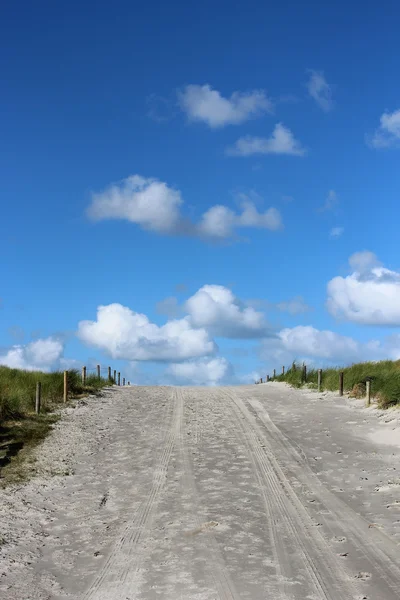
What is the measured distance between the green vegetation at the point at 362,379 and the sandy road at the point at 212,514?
241 centimetres

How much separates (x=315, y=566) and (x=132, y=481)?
544 centimetres

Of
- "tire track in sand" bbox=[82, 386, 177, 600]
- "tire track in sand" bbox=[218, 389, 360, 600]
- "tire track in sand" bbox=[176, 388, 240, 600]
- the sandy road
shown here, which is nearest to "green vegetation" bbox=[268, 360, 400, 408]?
the sandy road

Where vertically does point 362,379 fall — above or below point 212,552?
above

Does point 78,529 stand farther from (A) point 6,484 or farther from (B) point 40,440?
(B) point 40,440

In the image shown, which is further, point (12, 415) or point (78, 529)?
point (12, 415)

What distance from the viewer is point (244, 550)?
832 centimetres

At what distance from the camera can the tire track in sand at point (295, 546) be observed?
709 cm

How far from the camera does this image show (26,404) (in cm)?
1956

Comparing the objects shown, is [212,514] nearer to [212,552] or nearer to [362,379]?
[212,552]

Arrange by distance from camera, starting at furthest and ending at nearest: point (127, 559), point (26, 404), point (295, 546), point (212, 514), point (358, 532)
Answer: point (26, 404)
point (212, 514)
point (358, 532)
point (295, 546)
point (127, 559)

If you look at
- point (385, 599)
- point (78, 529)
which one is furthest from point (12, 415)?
point (385, 599)

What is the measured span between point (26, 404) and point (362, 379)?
14.2 m

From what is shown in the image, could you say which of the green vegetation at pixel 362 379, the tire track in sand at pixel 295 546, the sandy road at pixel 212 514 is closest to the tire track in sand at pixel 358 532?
the sandy road at pixel 212 514

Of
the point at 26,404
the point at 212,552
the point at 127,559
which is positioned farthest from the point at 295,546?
the point at 26,404
